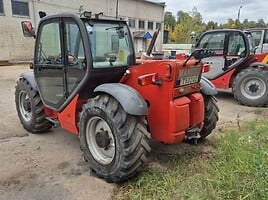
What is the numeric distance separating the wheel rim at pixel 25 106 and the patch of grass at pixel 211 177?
2554 millimetres

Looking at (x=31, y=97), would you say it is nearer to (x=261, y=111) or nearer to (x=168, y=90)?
(x=168, y=90)

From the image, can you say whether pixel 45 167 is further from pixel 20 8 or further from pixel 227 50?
pixel 20 8

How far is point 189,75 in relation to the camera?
11.0 ft

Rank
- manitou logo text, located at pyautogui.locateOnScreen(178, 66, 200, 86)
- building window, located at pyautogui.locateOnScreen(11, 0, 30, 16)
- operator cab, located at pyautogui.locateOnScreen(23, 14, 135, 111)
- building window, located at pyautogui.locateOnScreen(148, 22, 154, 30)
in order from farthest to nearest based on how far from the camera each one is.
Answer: building window, located at pyautogui.locateOnScreen(148, 22, 154, 30) < building window, located at pyautogui.locateOnScreen(11, 0, 30, 16) < operator cab, located at pyautogui.locateOnScreen(23, 14, 135, 111) < manitou logo text, located at pyautogui.locateOnScreen(178, 66, 200, 86)

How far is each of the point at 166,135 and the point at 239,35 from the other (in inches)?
201

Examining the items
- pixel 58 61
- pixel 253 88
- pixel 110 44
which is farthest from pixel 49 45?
pixel 253 88

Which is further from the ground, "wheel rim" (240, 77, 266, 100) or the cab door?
the cab door

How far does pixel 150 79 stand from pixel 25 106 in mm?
2821

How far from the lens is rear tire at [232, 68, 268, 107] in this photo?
6.88 metres

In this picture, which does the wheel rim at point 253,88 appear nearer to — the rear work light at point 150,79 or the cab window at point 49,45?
the rear work light at point 150,79

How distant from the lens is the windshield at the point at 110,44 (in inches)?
137

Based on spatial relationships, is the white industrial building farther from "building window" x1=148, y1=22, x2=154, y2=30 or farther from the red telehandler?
the red telehandler

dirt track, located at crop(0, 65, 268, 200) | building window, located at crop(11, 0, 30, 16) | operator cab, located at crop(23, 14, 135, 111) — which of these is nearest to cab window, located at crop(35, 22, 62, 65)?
operator cab, located at crop(23, 14, 135, 111)

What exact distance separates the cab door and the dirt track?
685mm
